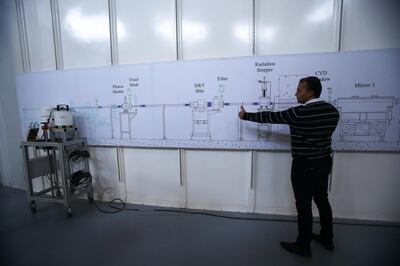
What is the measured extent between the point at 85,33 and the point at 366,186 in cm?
381

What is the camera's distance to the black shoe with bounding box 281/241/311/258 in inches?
64.7

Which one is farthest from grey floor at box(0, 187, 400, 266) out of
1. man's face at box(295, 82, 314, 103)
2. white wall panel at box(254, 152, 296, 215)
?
man's face at box(295, 82, 314, 103)

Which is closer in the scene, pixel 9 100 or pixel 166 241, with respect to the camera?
pixel 166 241

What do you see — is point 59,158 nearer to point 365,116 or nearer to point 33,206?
point 33,206

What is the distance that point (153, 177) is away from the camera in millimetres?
2574

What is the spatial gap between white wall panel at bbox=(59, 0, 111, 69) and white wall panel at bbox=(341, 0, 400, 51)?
106 inches

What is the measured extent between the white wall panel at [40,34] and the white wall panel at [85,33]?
0.21 metres

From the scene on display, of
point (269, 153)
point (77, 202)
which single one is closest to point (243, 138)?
point (269, 153)

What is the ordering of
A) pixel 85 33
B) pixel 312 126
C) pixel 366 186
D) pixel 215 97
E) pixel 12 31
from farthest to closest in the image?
pixel 12 31, pixel 85 33, pixel 215 97, pixel 366 186, pixel 312 126

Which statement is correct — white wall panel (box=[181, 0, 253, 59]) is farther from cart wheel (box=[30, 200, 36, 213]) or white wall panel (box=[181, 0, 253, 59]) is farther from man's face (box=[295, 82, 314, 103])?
cart wheel (box=[30, 200, 36, 213])

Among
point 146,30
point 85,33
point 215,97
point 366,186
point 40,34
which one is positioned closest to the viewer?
point 366,186

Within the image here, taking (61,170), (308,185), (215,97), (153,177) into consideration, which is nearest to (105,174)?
(61,170)

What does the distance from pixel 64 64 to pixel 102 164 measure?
4.77ft

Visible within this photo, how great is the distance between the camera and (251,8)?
2.09 m
